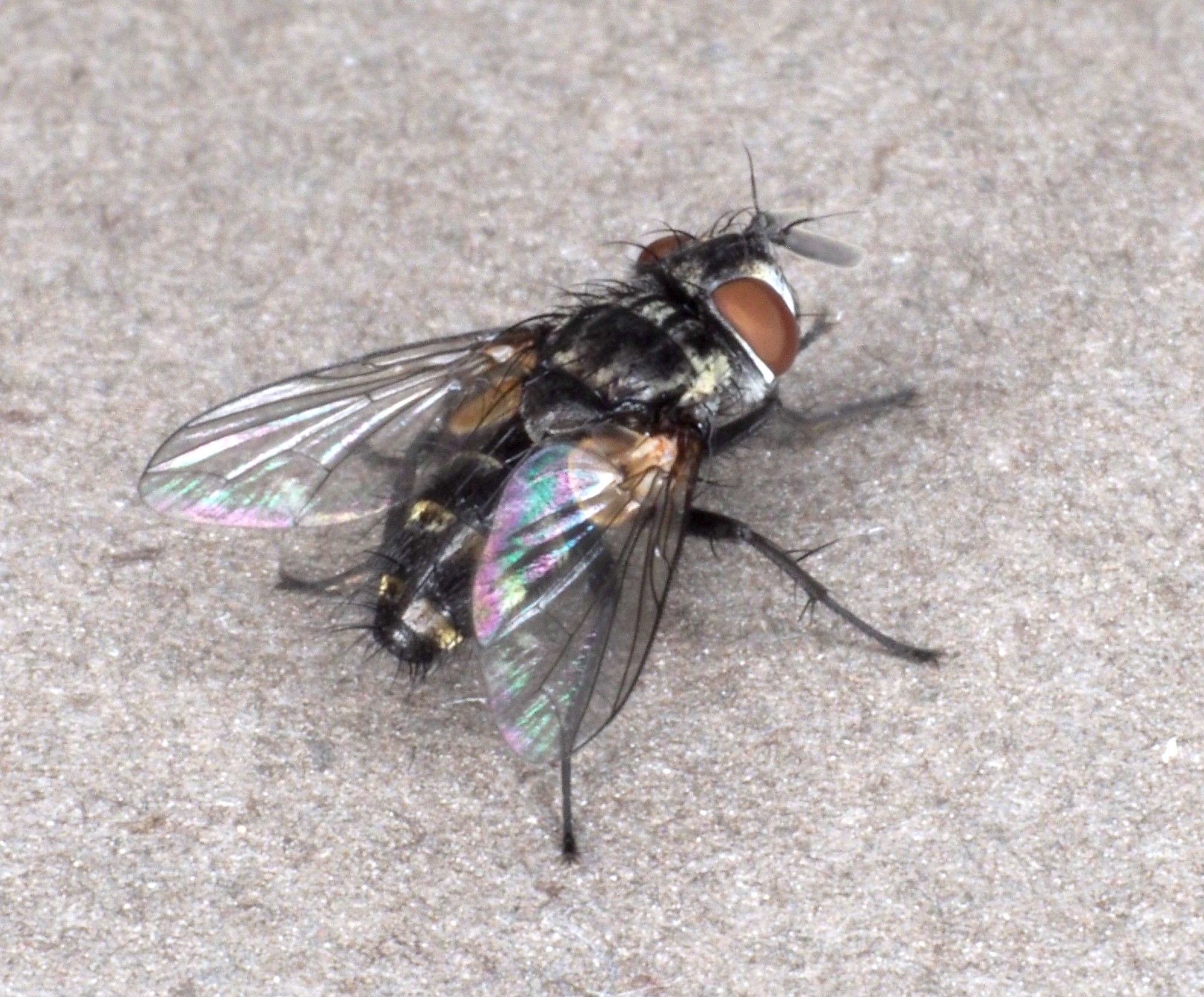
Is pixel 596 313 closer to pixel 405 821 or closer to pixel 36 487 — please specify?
pixel 405 821

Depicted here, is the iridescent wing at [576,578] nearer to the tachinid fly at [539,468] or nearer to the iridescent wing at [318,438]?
the tachinid fly at [539,468]

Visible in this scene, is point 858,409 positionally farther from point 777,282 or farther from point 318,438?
point 318,438

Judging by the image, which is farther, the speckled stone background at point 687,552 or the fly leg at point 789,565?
the fly leg at point 789,565

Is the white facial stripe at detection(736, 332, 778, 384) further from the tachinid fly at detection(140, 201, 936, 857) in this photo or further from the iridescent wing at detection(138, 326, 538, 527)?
the iridescent wing at detection(138, 326, 538, 527)

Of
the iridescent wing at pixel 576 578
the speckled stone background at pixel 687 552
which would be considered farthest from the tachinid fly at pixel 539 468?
the speckled stone background at pixel 687 552

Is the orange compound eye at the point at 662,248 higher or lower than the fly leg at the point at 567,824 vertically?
higher

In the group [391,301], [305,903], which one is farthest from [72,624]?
[391,301]
